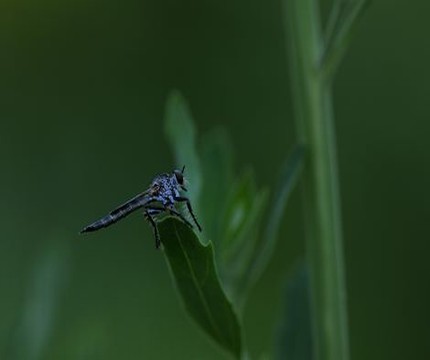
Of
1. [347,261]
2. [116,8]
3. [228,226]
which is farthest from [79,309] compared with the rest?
[228,226]

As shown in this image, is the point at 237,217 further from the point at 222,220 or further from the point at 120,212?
the point at 120,212

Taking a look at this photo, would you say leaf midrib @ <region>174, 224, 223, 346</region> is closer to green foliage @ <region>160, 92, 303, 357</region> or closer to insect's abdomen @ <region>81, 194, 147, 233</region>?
green foliage @ <region>160, 92, 303, 357</region>

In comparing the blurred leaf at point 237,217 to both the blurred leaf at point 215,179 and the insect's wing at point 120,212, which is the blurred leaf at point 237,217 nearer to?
the blurred leaf at point 215,179

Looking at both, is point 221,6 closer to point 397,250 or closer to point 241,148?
point 241,148

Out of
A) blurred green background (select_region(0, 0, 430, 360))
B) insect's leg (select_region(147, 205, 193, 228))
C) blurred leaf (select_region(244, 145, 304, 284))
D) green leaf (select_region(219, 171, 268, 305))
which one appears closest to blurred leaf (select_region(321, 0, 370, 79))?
blurred leaf (select_region(244, 145, 304, 284))

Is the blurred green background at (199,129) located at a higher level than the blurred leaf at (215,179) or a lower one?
higher

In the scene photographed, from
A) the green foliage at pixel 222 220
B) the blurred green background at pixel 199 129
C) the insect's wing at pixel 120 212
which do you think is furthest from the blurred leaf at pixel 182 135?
the blurred green background at pixel 199 129

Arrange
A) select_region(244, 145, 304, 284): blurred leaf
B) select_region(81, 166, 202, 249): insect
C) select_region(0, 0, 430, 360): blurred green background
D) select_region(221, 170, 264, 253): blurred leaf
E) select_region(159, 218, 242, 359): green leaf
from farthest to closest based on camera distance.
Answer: select_region(0, 0, 430, 360): blurred green background, select_region(221, 170, 264, 253): blurred leaf, select_region(244, 145, 304, 284): blurred leaf, select_region(81, 166, 202, 249): insect, select_region(159, 218, 242, 359): green leaf
